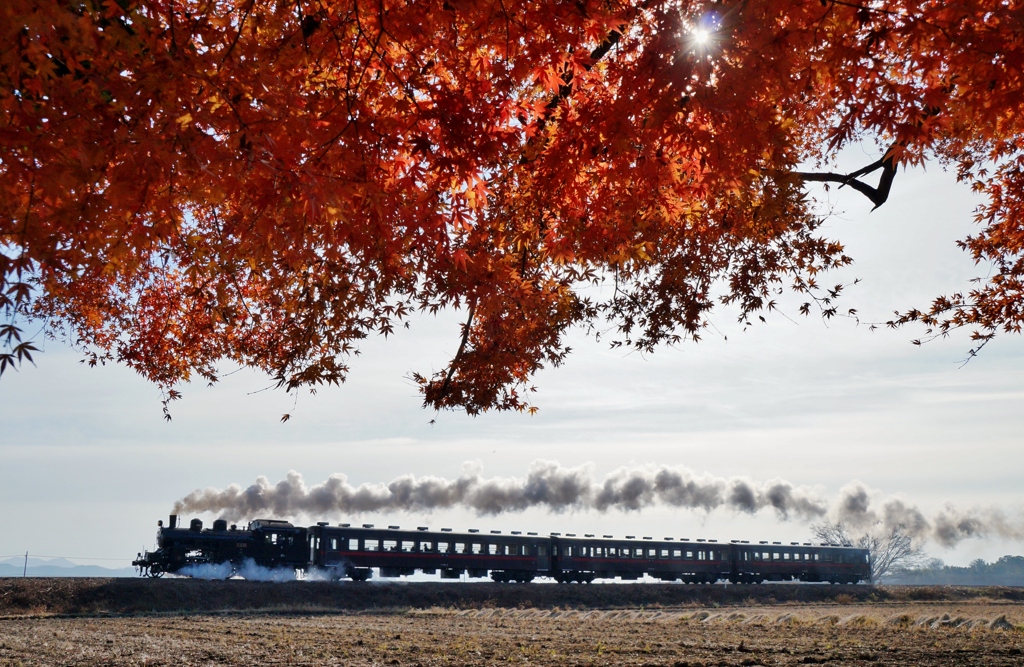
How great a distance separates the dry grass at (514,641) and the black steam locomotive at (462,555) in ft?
38.6

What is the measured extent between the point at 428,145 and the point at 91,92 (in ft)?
8.21

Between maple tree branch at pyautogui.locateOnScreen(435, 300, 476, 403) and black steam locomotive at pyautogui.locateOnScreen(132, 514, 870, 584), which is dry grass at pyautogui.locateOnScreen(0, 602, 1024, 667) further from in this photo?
black steam locomotive at pyautogui.locateOnScreen(132, 514, 870, 584)

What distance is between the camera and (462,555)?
32812 millimetres

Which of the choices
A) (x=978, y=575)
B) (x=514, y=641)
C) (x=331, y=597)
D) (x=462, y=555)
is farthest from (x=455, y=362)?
(x=978, y=575)

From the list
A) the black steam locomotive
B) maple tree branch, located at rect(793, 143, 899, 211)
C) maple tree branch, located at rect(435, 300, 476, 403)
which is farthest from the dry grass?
the black steam locomotive

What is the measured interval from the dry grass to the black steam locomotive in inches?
463

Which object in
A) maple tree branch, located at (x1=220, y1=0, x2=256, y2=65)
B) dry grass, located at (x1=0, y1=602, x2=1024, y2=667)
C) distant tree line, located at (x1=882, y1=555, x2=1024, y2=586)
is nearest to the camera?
maple tree branch, located at (x1=220, y1=0, x2=256, y2=65)

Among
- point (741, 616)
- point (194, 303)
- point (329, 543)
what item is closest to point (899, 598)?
point (741, 616)

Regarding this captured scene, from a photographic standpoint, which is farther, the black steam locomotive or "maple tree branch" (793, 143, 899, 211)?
the black steam locomotive

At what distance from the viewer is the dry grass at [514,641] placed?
9445 mm

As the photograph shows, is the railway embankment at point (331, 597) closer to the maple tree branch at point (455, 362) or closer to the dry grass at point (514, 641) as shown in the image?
the dry grass at point (514, 641)

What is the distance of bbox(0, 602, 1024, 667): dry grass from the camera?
31.0 ft

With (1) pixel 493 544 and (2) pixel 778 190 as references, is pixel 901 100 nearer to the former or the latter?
(2) pixel 778 190

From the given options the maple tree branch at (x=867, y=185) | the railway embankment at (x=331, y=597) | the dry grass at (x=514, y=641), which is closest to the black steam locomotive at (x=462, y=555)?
the railway embankment at (x=331, y=597)
